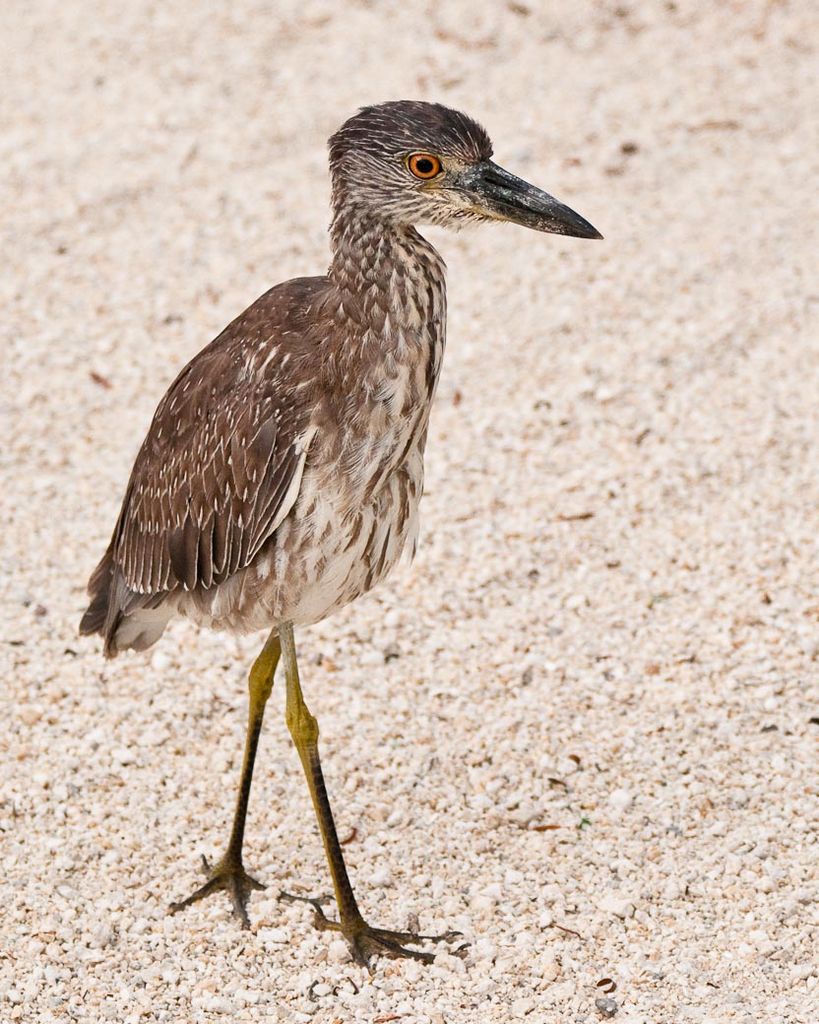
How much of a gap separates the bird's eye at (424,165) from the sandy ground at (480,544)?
2139 millimetres

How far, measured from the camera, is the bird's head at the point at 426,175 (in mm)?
4113

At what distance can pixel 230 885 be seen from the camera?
15.8 ft

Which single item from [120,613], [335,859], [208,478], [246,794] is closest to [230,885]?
[246,794]

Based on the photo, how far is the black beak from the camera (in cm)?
418

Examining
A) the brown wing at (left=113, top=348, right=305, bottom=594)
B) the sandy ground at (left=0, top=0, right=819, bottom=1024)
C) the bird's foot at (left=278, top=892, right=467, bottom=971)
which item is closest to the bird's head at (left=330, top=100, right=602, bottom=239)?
the brown wing at (left=113, top=348, right=305, bottom=594)

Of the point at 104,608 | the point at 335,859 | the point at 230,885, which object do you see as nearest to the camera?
the point at 335,859

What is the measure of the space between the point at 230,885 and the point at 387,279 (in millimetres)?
2028

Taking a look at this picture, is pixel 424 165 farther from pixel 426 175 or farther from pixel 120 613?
pixel 120 613

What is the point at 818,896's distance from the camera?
15.3ft

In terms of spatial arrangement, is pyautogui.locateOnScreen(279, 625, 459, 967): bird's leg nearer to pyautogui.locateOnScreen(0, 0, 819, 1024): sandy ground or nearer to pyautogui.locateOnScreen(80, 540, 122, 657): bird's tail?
pyautogui.locateOnScreen(0, 0, 819, 1024): sandy ground

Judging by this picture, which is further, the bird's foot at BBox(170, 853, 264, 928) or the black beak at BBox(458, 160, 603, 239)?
the bird's foot at BBox(170, 853, 264, 928)

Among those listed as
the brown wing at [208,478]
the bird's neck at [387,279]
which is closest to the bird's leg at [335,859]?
the brown wing at [208,478]

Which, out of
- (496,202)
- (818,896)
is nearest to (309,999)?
(818,896)

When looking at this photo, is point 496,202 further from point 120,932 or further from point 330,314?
point 120,932
